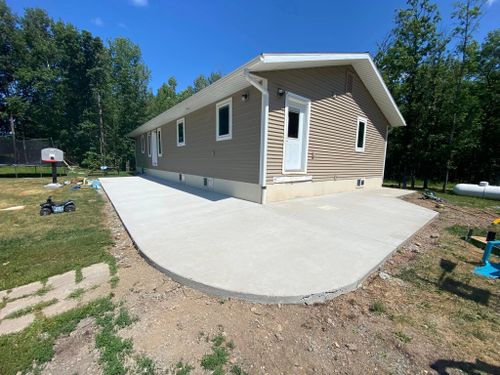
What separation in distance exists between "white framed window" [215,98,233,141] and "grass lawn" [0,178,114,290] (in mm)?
4058

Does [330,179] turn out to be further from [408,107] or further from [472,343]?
[408,107]

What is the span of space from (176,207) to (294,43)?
14.0 m

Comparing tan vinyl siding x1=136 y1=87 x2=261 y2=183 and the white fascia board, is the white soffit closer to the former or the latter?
the white fascia board

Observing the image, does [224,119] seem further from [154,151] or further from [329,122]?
[154,151]

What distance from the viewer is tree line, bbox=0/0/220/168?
77.3ft

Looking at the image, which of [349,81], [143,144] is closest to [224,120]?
[349,81]

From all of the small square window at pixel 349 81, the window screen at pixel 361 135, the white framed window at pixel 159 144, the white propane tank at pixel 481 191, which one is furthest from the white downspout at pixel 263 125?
the white propane tank at pixel 481 191

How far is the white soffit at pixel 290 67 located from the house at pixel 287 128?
3 centimetres

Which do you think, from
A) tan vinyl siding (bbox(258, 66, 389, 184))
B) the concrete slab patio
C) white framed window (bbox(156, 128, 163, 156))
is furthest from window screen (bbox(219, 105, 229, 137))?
white framed window (bbox(156, 128, 163, 156))

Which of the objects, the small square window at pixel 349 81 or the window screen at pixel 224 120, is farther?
the small square window at pixel 349 81

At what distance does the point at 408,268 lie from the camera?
306 centimetres

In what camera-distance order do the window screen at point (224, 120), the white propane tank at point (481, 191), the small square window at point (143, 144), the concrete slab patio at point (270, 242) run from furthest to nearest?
the small square window at point (143, 144) → the white propane tank at point (481, 191) → the window screen at point (224, 120) → the concrete slab patio at point (270, 242)

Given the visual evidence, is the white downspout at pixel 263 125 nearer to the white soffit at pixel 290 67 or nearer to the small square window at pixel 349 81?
the white soffit at pixel 290 67

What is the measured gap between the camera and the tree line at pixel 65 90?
2355 cm
